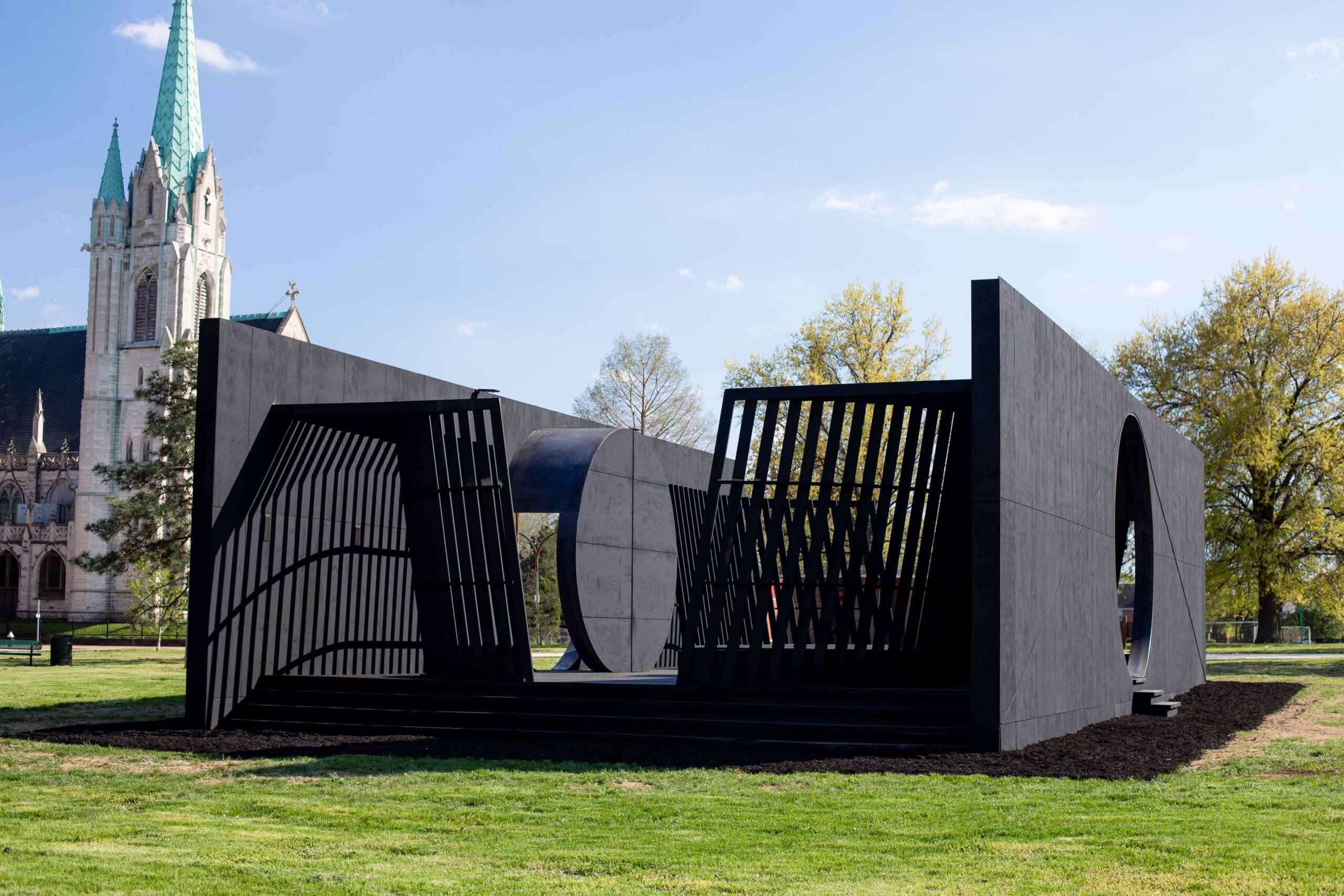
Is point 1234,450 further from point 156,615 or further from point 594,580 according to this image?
point 156,615

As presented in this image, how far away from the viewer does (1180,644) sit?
19953 mm

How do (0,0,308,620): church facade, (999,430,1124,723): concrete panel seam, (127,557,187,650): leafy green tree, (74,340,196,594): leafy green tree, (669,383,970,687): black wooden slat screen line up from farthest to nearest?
1. (0,0,308,620): church facade
2. (127,557,187,650): leafy green tree
3. (74,340,196,594): leafy green tree
4. (669,383,970,687): black wooden slat screen
5. (999,430,1124,723): concrete panel seam

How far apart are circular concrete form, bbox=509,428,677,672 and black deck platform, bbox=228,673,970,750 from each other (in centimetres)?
332

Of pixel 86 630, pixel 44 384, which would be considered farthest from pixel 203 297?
pixel 86 630

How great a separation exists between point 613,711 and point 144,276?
211 ft

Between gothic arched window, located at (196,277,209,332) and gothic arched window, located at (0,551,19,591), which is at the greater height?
gothic arched window, located at (196,277,209,332)

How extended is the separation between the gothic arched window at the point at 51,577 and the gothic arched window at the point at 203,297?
14599 mm

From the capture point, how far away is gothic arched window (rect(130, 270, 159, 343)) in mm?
68750

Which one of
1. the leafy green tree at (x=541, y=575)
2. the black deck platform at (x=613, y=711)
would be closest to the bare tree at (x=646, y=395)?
the leafy green tree at (x=541, y=575)

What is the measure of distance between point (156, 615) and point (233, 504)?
1210 inches

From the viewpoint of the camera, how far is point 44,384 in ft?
247

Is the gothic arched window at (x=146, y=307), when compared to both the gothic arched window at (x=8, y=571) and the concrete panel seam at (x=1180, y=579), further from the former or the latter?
the concrete panel seam at (x=1180, y=579)

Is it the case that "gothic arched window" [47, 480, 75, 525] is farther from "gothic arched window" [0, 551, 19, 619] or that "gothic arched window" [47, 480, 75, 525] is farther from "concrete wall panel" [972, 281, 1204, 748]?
"concrete wall panel" [972, 281, 1204, 748]

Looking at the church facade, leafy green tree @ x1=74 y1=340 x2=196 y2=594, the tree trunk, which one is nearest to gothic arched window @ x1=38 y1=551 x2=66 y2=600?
the church facade
